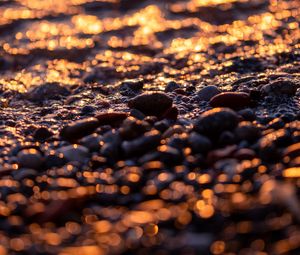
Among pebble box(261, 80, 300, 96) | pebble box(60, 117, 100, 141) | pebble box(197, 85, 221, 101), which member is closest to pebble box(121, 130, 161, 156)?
pebble box(60, 117, 100, 141)

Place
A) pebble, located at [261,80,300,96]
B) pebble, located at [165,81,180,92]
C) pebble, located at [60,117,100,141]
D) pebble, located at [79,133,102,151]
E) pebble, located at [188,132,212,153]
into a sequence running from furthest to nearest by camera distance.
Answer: pebble, located at [165,81,180,92]
pebble, located at [261,80,300,96]
pebble, located at [60,117,100,141]
pebble, located at [79,133,102,151]
pebble, located at [188,132,212,153]

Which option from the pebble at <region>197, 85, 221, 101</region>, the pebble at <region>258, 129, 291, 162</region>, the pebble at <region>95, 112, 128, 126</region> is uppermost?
the pebble at <region>197, 85, 221, 101</region>

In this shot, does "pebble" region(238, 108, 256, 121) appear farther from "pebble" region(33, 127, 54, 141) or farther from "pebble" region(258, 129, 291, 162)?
"pebble" region(33, 127, 54, 141)

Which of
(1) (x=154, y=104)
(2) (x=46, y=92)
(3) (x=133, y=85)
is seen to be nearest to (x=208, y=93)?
(1) (x=154, y=104)

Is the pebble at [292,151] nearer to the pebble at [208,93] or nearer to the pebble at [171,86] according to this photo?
the pebble at [208,93]

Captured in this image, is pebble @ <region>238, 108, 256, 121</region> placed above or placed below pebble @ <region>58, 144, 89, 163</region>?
above

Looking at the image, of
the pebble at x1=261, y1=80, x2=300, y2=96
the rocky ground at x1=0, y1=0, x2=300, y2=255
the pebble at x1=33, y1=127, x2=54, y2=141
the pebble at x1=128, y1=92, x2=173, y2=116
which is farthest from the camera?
the pebble at x1=261, y1=80, x2=300, y2=96
